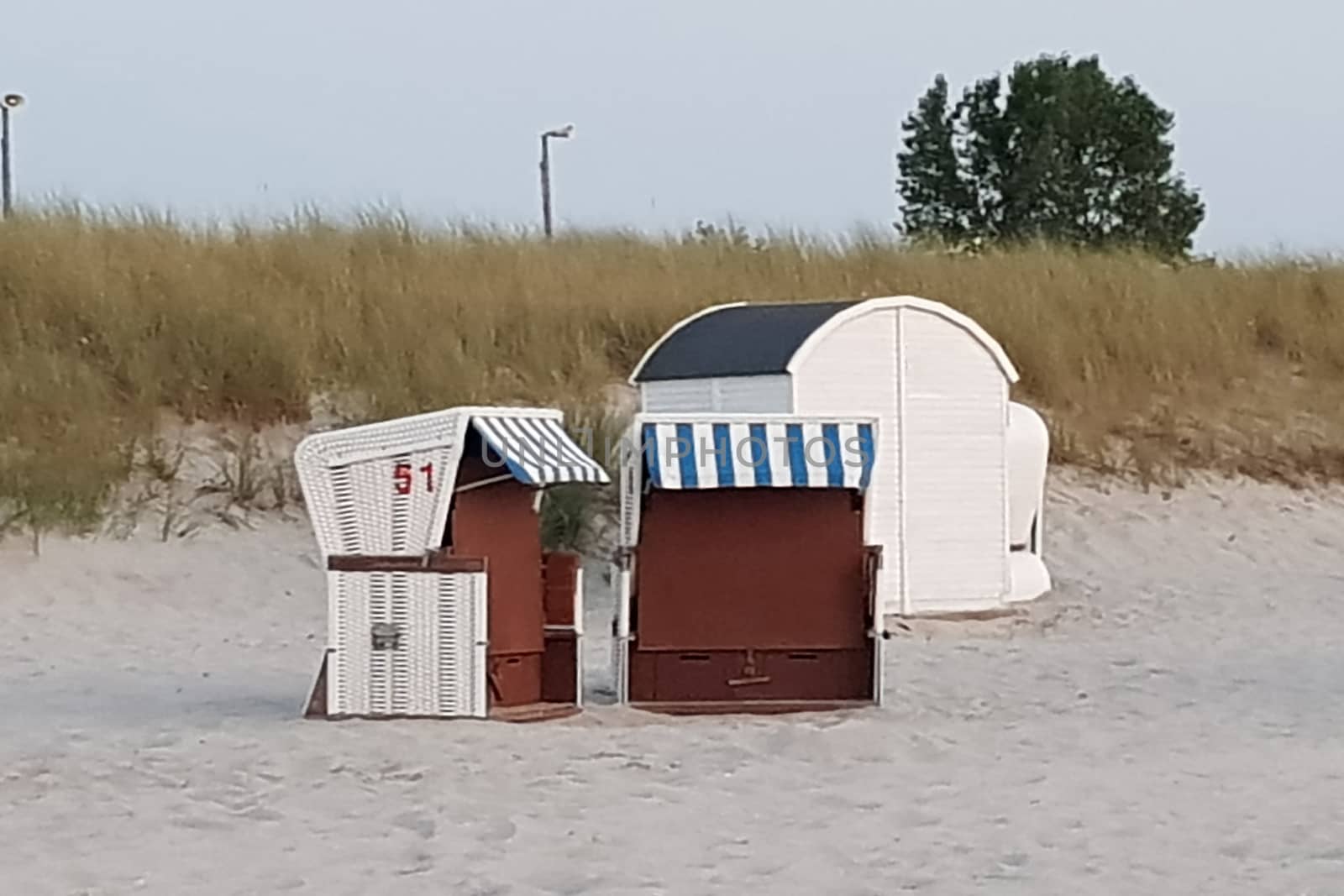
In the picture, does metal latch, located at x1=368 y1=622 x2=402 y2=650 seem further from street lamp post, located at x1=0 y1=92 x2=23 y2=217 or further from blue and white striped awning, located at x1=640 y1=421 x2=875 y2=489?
street lamp post, located at x1=0 y1=92 x2=23 y2=217

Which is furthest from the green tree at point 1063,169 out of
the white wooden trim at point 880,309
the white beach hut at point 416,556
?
the white beach hut at point 416,556

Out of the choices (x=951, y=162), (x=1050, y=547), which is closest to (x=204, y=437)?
(x=1050, y=547)

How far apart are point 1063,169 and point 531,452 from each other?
31.2m

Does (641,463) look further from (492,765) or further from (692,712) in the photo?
(492,765)

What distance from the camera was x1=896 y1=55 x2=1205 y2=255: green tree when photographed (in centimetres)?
3819

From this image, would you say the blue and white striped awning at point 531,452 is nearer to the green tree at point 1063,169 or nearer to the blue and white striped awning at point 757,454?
the blue and white striped awning at point 757,454

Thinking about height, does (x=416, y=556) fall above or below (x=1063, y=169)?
below

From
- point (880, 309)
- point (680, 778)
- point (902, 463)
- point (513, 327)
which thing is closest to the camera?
point (680, 778)

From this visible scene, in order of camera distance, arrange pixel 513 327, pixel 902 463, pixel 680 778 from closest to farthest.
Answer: pixel 680 778 < pixel 902 463 < pixel 513 327

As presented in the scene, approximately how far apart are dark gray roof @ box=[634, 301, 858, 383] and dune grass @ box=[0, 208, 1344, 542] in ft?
7.54

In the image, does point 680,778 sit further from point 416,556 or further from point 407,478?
point 407,478

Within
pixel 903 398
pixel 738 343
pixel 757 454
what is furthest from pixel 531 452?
pixel 903 398

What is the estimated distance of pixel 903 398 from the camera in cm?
1355

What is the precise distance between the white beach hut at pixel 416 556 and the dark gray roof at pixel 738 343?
4.30m
